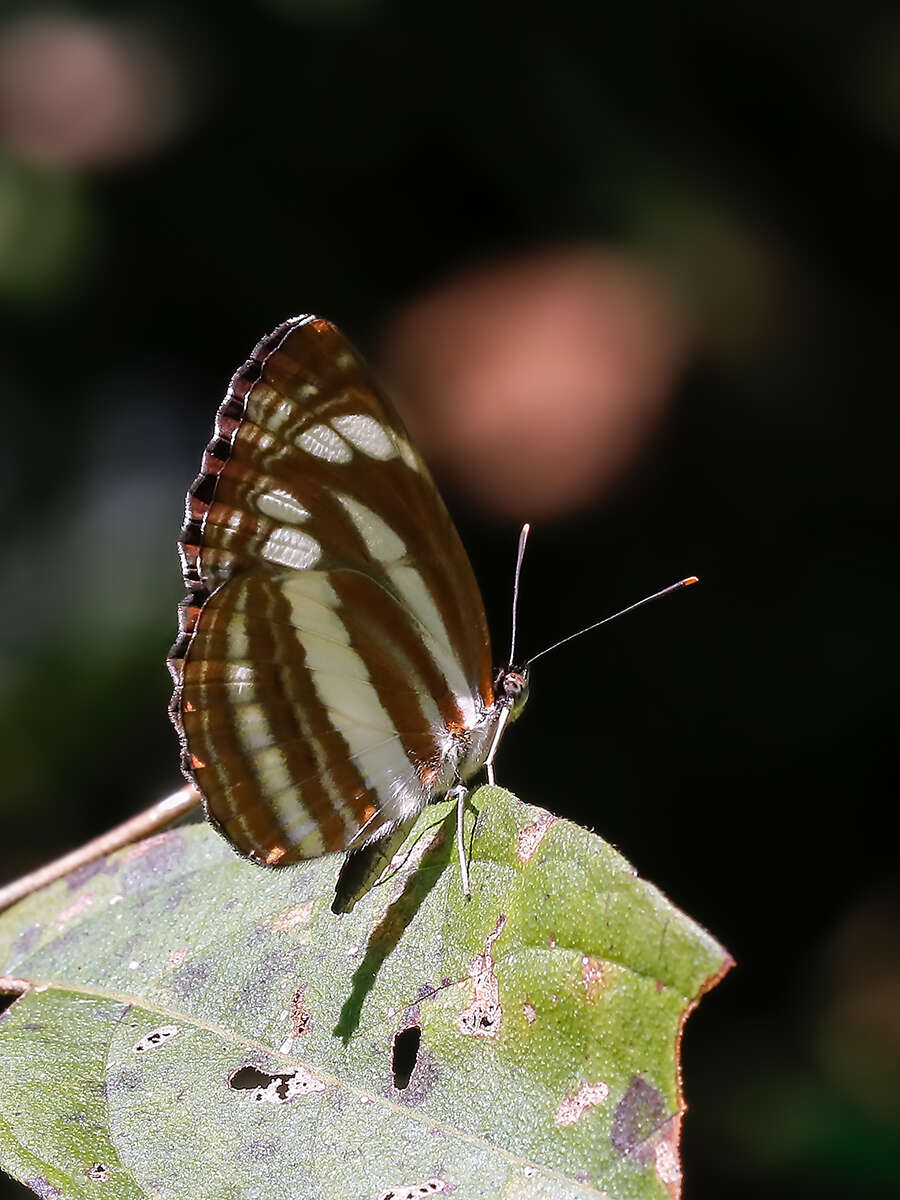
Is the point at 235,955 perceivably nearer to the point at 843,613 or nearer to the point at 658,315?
the point at 843,613

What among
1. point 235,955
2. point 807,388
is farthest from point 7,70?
point 235,955

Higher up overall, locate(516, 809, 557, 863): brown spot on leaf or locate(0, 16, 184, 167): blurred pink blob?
locate(0, 16, 184, 167): blurred pink blob

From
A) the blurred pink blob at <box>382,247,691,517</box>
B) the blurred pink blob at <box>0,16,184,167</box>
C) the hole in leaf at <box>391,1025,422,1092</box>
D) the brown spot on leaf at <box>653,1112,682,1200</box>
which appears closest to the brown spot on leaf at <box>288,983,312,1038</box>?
the hole in leaf at <box>391,1025,422,1092</box>

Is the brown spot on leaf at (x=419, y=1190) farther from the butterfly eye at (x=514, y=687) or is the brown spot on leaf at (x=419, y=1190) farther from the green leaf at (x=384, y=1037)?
the butterfly eye at (x=514, y=687)

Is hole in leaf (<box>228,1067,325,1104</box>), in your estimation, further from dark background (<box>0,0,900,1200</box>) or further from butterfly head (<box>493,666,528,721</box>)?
dark background (<box>0,0,900,1200</box>)

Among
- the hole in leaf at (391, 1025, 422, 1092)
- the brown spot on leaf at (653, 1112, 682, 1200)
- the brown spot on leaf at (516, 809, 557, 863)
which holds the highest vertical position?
the brown spot on leaf at (516, 809, 557, 863)
